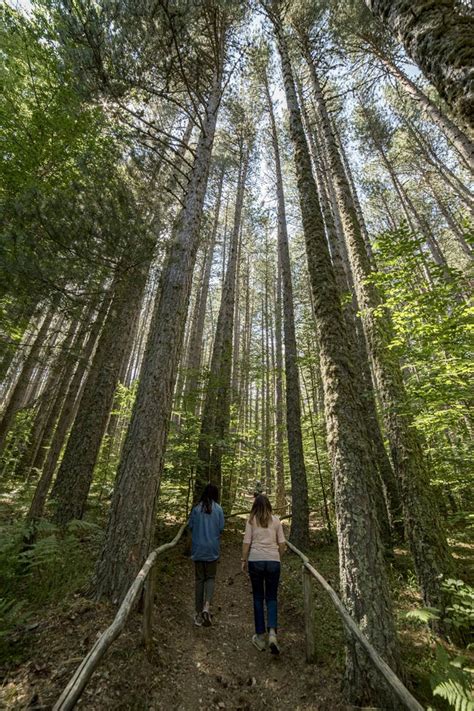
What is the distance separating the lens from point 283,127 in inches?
586

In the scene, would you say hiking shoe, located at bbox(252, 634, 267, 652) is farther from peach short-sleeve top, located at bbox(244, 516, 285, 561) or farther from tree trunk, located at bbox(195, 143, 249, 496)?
tree trunk, located at bbox(195, 143, 249, 496)

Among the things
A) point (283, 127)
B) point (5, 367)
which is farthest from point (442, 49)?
point (283, 127)

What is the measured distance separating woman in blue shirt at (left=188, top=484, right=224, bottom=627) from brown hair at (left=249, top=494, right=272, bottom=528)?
0.72 metres

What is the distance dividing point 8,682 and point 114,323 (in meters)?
6.32

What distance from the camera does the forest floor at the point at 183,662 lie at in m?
2.61

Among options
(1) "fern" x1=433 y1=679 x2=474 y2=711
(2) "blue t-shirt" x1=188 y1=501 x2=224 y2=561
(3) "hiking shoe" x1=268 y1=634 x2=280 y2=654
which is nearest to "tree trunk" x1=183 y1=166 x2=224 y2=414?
(2) "blue t-shirt" x1=188 y1=501 x2=224 y2=561

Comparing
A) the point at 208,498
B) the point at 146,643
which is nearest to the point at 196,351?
the point at 208,498

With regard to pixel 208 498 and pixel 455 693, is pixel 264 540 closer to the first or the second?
pixel 208 498

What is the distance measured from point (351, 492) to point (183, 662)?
2.80 m

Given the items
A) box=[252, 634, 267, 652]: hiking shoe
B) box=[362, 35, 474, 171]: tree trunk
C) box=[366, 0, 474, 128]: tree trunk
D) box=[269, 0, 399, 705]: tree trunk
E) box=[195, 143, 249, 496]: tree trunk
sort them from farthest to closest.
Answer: box=[362, 35, 474, 171]: tree trunk → box=[195, 143, 249, 496]: tree trunk → box=[252, 634, 267, 652]: hiking shoe → box=[269, 0, 399, 705]: tree trunk → box=[366, 0, 474, 128]: tree trunk

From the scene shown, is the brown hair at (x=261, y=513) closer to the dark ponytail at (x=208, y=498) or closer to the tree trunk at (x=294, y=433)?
the dark ponytail at (x=208, y=498)

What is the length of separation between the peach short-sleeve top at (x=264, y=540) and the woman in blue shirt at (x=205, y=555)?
60 centimetres

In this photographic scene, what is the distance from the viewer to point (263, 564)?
4.05 metres

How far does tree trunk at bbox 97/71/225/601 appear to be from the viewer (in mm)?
3729
